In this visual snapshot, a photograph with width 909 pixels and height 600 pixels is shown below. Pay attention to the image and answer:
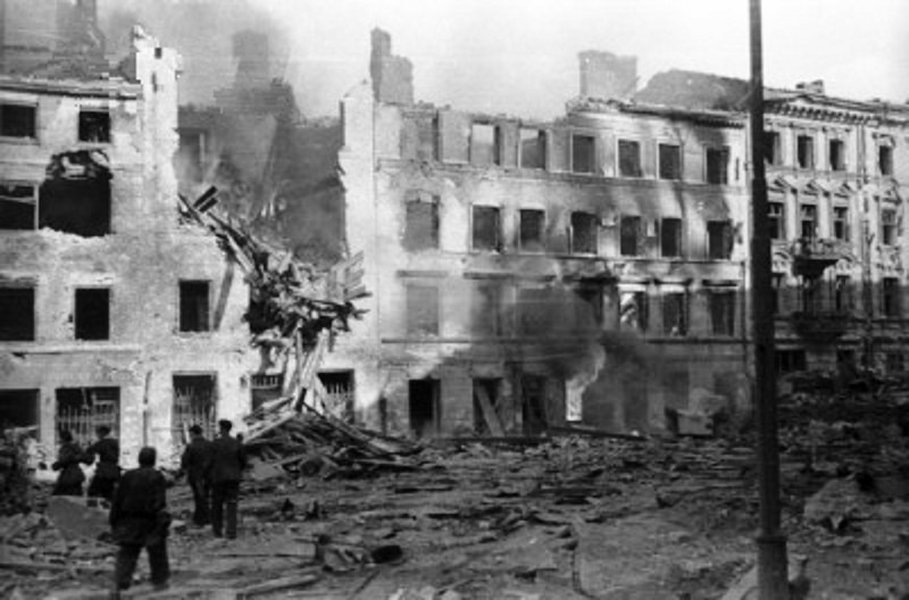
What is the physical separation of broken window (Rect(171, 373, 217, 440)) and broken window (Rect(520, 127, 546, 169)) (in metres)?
16.0

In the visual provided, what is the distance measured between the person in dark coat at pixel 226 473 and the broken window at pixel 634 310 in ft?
93.8

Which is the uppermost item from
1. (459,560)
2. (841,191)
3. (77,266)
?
(841,191)

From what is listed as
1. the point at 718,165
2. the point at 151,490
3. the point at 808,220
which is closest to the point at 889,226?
the point at 808,220

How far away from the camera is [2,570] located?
472 inches

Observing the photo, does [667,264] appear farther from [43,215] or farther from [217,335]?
[43,215]

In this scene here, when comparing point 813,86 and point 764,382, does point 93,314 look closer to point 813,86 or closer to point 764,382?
point 764,382

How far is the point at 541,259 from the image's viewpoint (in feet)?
132

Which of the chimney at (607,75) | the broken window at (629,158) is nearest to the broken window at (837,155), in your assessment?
the chimney at (607,75)

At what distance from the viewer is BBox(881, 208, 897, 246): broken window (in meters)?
48.4

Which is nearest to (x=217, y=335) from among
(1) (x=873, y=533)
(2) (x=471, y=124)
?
(2) (x=471, y=124)

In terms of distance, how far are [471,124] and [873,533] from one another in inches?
1128

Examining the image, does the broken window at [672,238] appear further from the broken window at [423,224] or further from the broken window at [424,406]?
the broken window at [424,406]

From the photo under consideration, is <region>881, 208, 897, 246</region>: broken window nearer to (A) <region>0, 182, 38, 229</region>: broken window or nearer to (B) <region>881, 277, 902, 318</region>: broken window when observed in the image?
(B) <region>881, 277, 902, 318</region>: broken window

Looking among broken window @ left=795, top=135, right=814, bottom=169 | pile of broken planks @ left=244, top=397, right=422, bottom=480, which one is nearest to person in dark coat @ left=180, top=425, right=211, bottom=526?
pile of broken planks @ left=244, top=397, right=422, bottom=480
